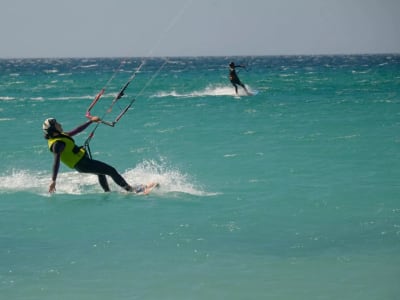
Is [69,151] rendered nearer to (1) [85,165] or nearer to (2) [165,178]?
(1) [85,165]

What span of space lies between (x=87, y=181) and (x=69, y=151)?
8.42 ft

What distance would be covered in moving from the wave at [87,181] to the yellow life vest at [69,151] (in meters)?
1.44

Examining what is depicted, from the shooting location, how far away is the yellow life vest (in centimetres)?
1118

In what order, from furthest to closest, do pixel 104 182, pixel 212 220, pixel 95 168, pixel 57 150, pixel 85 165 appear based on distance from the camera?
pixel 104 182
pixel 95 168
pixel 85 165
pixel 57 150
pixel 212 220

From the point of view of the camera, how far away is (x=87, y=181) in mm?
13883

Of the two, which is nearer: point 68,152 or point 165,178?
point 68,152

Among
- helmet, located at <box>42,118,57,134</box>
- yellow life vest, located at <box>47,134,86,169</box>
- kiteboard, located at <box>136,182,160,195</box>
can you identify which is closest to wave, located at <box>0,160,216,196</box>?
kiteboard, located at <box>136,182,160,195</box>

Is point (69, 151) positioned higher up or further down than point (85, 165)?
higher up

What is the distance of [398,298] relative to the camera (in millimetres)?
7547

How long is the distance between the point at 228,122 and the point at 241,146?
6.80m

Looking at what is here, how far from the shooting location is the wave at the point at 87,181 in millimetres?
13047

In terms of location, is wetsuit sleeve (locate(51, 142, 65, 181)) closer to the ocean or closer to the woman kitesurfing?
the woman kitesurfing

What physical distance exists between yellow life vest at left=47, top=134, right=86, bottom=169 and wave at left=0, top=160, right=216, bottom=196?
1.44 metres

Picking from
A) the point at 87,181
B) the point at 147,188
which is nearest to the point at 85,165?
the point at 147,188
